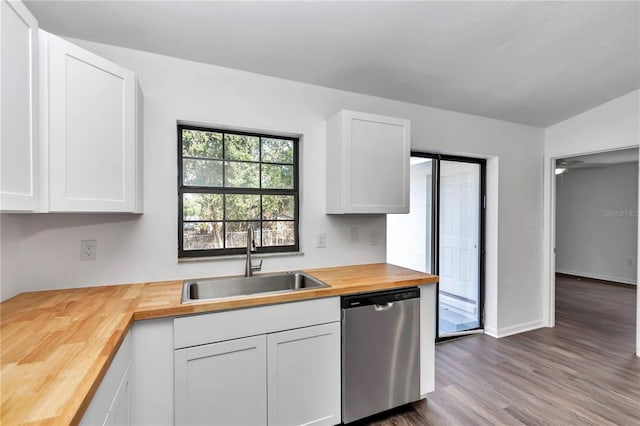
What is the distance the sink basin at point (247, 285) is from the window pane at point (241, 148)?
92 centimetres

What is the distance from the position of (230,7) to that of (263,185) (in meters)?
1.18

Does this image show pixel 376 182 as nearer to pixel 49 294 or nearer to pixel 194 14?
pixel 194 14

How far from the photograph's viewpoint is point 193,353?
1.50 metres

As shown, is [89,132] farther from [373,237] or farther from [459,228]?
[459,228]

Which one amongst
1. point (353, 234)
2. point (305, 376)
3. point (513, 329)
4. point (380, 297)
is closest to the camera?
point (305, 376)

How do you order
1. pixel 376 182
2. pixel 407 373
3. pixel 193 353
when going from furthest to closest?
pixel 376 182
pixel 407 373
pixel 193 353

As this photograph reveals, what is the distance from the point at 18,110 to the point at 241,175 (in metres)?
1.28

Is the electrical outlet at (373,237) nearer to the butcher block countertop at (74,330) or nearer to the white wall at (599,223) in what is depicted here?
the butcher block countertop at (74,330)

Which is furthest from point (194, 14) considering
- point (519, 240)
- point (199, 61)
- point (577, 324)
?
point (577, 324)

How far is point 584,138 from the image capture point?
3312mm

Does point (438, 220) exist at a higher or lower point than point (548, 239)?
higher

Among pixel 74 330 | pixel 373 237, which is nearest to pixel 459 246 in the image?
pixel 373 237

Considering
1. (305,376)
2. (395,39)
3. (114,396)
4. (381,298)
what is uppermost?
(395,39)

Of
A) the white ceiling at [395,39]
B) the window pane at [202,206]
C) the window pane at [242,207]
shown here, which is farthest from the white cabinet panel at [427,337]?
the white ceiling at [395,39]
